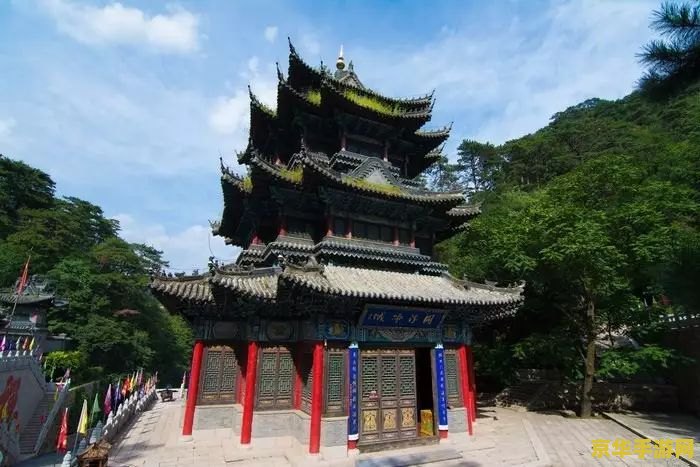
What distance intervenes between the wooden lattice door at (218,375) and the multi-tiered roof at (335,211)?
1771 millimetres

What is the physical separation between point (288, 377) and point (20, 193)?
195ft

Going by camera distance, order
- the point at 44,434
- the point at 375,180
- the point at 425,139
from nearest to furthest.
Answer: the point at 375,180 → the point at 425,139 → the point at 44,434

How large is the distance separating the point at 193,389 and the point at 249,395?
2453 millimetres

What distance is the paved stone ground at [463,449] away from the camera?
10172 millimetres

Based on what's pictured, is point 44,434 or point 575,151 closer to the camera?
point 44,434

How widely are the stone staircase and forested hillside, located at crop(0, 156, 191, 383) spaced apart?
371 inches

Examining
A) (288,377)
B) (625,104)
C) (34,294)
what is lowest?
(288,377)

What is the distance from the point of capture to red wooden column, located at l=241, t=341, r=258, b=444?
1120cm

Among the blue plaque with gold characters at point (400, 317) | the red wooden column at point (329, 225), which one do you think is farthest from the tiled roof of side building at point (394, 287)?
the red wooden column at point (329, 225)

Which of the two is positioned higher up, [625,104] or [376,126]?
[625,104]

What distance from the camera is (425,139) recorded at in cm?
1819

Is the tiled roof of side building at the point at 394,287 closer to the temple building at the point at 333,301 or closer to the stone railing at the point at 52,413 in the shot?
the temple building at the point at 333,301

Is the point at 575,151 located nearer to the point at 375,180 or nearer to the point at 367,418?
the point at 375,180

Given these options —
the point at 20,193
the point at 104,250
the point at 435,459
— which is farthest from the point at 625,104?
the point at 20,193
